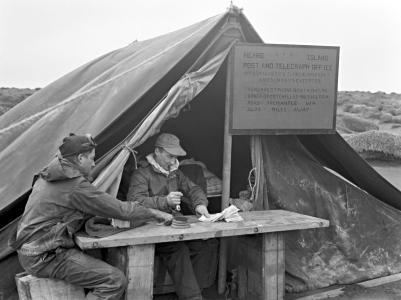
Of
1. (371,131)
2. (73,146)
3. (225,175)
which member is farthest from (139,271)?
(371,131)

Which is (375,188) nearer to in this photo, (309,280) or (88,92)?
(309,280)

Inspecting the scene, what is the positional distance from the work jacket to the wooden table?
250 millimetres

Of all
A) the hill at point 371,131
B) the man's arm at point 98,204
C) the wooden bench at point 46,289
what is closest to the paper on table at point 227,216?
the man's arm at point 98,204

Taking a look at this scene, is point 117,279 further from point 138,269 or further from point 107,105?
point 107,105

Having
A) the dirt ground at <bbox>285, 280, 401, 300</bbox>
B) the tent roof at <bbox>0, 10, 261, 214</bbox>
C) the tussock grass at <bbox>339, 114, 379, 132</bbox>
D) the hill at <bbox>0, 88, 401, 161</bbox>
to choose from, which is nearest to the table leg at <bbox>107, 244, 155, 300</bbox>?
the tent roof at <bbox>0, 10, 261, 214</bbox>

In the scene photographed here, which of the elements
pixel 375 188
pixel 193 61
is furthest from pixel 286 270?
pixel 193 61

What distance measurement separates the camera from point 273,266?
14.3 feet

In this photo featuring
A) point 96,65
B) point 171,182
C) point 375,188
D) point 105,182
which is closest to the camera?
point 105,182

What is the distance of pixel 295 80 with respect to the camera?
183 inches

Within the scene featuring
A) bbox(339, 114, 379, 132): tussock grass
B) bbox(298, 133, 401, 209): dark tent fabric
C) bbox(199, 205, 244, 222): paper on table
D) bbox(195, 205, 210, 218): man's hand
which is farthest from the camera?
bbox(339, 114, 379, 132): tussock grass

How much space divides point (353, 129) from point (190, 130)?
53.6ft

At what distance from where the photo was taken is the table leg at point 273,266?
14.2 feet

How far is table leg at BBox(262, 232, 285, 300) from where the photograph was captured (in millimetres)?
4320

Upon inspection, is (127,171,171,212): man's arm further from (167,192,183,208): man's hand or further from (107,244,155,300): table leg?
(107,244,155,300): table leg
